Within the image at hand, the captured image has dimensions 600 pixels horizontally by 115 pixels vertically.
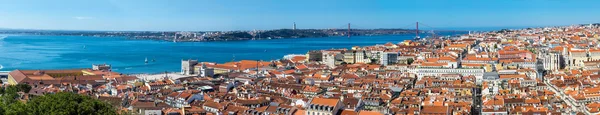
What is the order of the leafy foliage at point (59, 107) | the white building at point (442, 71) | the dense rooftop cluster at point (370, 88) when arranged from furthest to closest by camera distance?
the white building at point (442, 71) < the dense rooftop cluster at point (370, 88) < the leafy foliage at point (59, 107)

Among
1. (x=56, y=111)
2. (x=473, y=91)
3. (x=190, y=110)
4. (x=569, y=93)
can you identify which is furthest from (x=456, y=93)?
(x=56, y=111)

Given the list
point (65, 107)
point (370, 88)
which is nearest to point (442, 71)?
point (370, 88)

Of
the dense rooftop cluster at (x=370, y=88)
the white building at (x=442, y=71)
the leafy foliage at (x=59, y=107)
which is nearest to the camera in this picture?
the leafy foliage at (x=59, y=107)

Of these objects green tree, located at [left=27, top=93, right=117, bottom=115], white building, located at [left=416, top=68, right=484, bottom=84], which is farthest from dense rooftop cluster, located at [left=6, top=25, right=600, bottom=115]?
green tree, located at [left=27, top=93, right=117, bottom=115]

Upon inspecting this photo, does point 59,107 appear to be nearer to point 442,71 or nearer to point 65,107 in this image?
point 65,107

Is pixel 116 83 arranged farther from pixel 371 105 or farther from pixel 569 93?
pixel 569 93

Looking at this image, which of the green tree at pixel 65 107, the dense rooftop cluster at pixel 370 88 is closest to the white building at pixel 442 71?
the dense rooftop cluster at pixel 370 88

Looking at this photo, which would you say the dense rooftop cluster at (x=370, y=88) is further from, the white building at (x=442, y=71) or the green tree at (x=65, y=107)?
the green tree at (x=65, y=107)

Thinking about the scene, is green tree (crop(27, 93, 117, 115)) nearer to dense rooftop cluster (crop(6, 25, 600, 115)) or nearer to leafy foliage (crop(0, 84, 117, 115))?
leafy foliage (crop(0, 84, 117, 115))

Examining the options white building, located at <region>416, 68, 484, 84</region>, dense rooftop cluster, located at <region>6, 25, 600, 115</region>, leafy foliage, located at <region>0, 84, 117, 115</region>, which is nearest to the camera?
leafy foliage, located at <region>0, 84, 117, 115</region>
